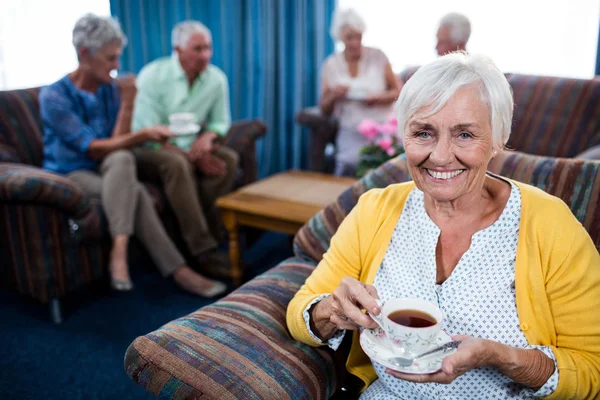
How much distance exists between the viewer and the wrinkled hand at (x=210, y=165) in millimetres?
2811

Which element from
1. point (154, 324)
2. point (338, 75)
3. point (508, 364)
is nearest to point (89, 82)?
point (154, 324)

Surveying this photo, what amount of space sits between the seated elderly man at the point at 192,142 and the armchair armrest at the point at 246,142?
66mm

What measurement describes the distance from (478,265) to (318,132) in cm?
227

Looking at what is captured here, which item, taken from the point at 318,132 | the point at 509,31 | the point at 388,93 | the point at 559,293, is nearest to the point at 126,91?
the point at 318,132

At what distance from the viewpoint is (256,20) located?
13.1ft

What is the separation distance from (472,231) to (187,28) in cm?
221

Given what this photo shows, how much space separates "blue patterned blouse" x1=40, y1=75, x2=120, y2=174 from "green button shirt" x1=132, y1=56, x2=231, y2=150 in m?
0.36

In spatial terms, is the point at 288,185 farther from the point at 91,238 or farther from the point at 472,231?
the point at 472,231

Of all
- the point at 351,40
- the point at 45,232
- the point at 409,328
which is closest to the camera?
the point at 409,328

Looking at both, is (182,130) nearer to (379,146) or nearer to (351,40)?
(379,146)

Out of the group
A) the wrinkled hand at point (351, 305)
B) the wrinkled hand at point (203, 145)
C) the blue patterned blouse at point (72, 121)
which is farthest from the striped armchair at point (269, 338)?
the wrinkled hand at point (203, 145)

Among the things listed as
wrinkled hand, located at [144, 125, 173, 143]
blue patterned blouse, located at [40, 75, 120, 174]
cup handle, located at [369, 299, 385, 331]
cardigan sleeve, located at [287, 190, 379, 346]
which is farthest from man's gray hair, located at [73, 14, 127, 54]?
cup handle, located at [369, 299, 385, 331]

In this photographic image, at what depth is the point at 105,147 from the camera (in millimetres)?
2430

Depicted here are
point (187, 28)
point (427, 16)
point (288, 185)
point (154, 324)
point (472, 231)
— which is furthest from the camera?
point (427, 16)
